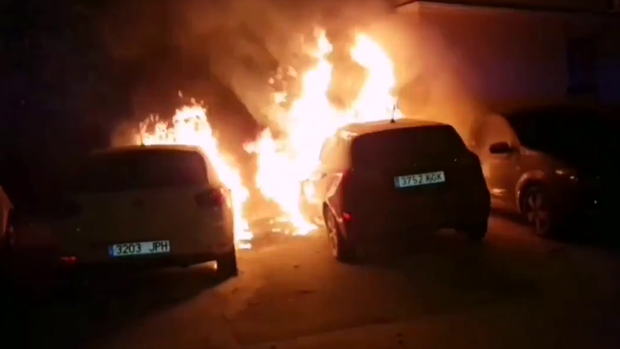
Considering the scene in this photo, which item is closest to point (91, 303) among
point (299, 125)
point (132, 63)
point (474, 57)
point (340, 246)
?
point (340, 246)

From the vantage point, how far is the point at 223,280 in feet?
31.7

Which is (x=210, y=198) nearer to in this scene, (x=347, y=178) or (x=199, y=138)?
(x=347, y=178)

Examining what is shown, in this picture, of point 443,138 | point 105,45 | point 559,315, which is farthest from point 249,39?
point 559,315

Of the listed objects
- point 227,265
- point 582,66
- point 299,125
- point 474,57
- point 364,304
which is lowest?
point 364,304

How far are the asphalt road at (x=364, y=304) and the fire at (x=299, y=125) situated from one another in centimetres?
411

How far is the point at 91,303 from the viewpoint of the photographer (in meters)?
9.13

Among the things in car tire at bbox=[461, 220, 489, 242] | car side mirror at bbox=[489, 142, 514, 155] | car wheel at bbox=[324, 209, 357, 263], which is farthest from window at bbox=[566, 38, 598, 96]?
car wheel at bbox=[324, 209, 357, 263]

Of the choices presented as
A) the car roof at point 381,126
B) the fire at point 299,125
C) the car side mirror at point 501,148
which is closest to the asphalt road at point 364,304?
the car side mirror at point 501,148

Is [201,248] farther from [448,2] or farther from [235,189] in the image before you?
[448,2]

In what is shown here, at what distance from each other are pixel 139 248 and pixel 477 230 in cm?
405

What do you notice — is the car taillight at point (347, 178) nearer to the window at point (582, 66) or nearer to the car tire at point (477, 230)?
the car tire at point (477, 230)

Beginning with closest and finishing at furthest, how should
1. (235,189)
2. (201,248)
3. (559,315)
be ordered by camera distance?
(559,315), (201,248), (235,189)

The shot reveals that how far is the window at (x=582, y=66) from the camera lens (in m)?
18.0

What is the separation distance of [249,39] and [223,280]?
929 cm
